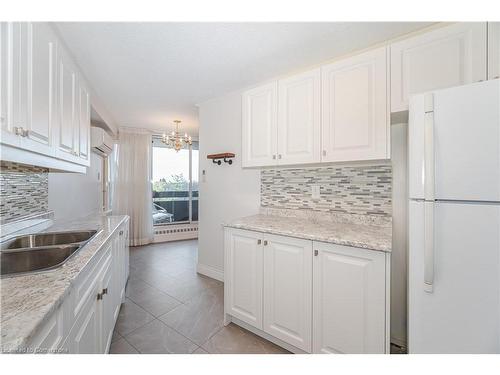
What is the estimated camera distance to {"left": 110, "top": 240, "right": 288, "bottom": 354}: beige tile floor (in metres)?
1.71

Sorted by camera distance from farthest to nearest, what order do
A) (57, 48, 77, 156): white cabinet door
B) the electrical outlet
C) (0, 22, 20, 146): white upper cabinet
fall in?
the electrical outlet → (57, 48, 77, 156): white cabinet door → (0, 22, 20, 146): white upper cabinet

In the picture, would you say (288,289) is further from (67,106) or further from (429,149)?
(67,106)

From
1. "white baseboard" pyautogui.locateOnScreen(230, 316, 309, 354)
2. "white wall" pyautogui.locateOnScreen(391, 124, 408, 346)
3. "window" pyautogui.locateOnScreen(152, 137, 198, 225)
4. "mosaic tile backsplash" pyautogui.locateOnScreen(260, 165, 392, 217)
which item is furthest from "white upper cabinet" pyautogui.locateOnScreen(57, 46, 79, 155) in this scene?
"window" pyautogui.locateOnScreen(152, 137, 198, 225)

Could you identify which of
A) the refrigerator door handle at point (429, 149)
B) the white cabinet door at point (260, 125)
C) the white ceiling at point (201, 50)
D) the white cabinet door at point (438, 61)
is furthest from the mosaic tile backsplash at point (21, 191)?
the white cabinet door at point (438, 61)

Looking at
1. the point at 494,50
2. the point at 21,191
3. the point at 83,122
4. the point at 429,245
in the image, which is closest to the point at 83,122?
the point at 83,122

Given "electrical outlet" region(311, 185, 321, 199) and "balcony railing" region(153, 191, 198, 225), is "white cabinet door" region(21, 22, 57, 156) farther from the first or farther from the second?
"balcony railing" region(153, 191, 198, 225)

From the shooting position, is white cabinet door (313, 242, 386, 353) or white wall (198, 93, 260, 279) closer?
white cabinet door (313, 242, 386, 353)

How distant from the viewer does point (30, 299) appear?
719 millimetres

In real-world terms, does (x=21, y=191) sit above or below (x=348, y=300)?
above

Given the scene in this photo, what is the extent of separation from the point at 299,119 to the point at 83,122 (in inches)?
73.6

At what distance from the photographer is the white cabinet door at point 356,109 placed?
5.05 ft

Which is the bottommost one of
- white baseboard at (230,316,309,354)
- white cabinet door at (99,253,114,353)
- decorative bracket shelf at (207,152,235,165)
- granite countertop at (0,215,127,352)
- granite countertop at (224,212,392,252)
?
white baseboard at (230,316,309,354)

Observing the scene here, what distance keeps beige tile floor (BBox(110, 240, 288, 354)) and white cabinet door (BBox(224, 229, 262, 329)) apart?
186mm
